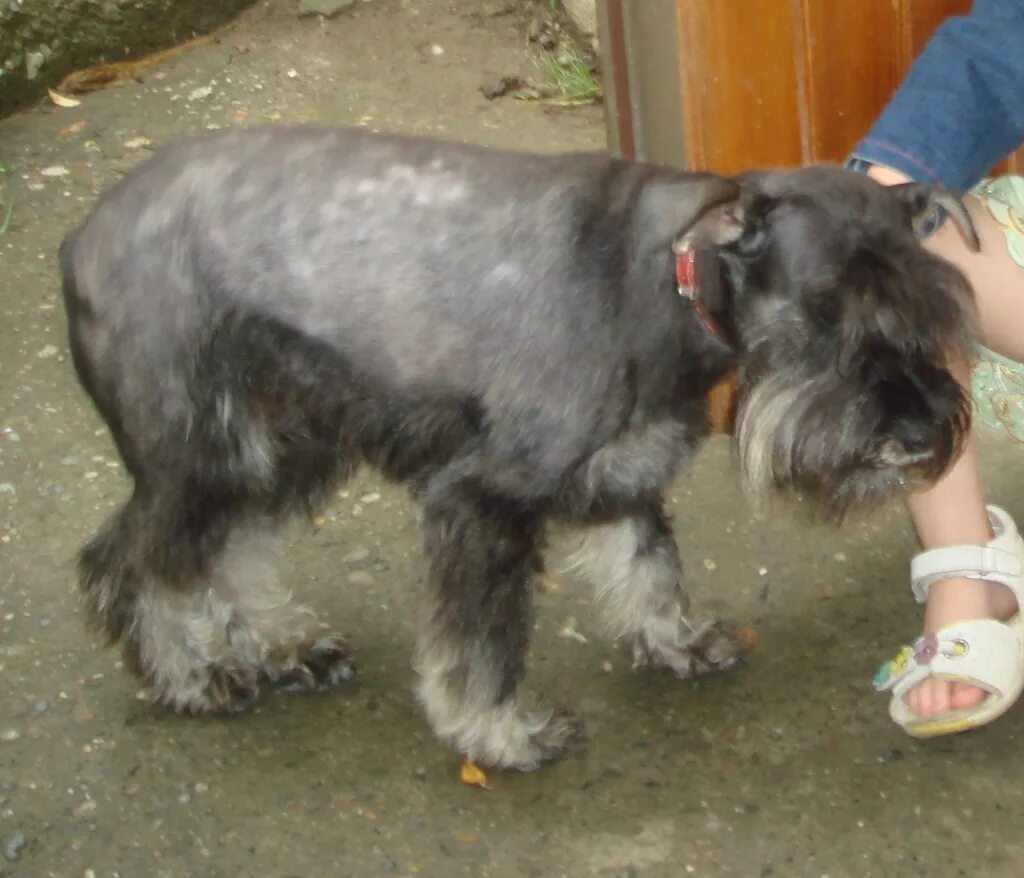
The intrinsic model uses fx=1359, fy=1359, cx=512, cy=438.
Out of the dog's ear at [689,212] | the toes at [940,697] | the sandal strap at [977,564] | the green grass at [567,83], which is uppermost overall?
the dog's ear at [689,212]

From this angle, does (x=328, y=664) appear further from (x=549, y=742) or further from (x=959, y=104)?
(x=959, y=104)

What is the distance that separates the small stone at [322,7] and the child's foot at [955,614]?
12.8 feet

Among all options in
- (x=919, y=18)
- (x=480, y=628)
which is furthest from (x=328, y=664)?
(x=919, y=18)

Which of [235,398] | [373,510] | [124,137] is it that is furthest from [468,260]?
[124,137]

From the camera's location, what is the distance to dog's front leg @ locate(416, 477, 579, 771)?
7.66 ft

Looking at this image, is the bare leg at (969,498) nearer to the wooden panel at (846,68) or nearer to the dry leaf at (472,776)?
the wooden panel at (846,68)

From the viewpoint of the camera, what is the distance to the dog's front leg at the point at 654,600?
2.77 m

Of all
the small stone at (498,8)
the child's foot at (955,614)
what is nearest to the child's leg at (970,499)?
the child's foot at (955,614)

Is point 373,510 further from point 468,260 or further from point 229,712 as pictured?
point 468,260

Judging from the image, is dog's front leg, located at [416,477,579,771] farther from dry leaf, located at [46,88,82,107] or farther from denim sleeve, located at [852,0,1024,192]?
dry leaf, located at [46,88,82,107]

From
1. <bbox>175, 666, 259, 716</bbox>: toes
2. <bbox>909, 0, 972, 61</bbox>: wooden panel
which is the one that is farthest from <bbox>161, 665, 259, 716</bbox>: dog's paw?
<bbox>909, 0, 972, 61</bbox>: wooden panel

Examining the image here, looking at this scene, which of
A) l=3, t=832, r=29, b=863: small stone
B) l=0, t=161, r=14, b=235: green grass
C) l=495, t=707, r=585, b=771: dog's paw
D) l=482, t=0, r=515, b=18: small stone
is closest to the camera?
l=3, t=832, r=29, b=863: small stone

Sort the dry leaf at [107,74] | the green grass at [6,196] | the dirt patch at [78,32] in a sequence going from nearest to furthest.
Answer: the green grass at [6,196]
the dirt patch at [78,32]
the dry leaf at [107,74]

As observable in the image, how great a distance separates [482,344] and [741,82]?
102 cm
